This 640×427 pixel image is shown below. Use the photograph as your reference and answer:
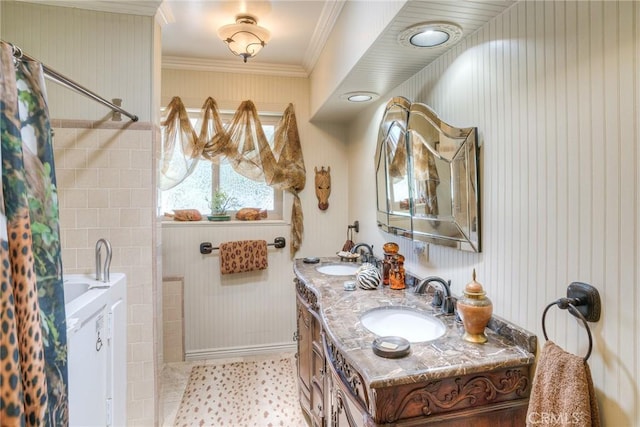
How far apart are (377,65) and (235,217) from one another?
1929 millimetres

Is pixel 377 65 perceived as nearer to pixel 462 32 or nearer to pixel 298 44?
pixel 462 32

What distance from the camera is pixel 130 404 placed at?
1.98 metres

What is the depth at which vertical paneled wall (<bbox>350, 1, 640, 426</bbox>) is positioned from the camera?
2.73 ft

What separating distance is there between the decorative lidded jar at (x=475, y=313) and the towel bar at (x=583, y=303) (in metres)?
0.22

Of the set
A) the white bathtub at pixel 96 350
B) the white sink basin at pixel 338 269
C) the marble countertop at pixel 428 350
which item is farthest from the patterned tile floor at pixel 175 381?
the marble countertop at pixel 428 350

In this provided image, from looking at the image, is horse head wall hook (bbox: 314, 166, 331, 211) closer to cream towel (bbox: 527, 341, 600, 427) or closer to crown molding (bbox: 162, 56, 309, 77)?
crown molding (bbox: 162, 56, 309, 77)

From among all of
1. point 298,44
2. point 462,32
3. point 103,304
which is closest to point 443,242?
point 462,32

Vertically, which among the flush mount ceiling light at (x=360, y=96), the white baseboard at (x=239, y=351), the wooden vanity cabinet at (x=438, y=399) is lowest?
the white baseboard at (x=239, y=351)

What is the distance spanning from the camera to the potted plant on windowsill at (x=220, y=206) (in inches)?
118

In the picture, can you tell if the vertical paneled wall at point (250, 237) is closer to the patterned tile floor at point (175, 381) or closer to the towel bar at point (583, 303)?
the patterned tile floor at point (175, 381)

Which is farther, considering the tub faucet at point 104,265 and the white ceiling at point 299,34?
the tub faucet at point 104,265

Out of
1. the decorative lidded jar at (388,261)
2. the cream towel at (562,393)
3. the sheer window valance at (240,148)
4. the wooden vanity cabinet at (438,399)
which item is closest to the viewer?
the cream towel at (562,393)

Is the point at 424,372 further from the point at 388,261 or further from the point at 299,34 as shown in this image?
the point at 299,34

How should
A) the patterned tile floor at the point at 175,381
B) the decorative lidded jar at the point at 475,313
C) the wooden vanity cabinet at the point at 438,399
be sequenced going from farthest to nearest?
the patterned tile floor at the point at 175,381 < the decorative lidded jar at the point at 475,313 < the wooden vanity cabinet at the point at 438,399
